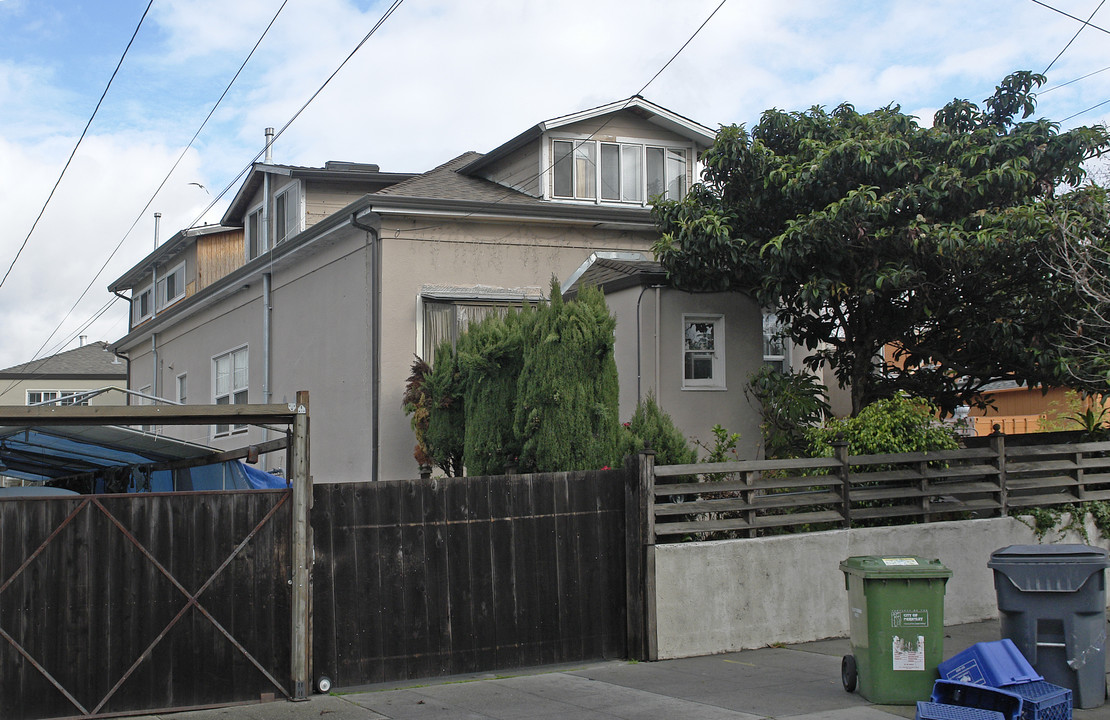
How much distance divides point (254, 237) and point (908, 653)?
17.7 metres

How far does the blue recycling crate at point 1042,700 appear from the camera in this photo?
23.1ft

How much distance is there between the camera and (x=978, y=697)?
23.9ft

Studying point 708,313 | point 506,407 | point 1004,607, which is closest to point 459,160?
point 708,313

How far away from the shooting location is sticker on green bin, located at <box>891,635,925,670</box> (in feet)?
26.2

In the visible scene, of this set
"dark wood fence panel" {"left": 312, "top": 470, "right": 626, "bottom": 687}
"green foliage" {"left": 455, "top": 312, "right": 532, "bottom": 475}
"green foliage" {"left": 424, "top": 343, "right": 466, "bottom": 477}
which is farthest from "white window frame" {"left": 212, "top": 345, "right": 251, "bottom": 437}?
"dark wood fence panel" {"left": 312, "top": 470, "right": 626, "bottom": 687}

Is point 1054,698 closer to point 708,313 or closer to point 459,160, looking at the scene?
point 708,313

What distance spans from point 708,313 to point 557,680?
7348 mm

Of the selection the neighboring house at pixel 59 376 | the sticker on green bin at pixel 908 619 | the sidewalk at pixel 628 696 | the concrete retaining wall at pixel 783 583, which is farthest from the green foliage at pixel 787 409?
the neighboring house at pixel 59 376

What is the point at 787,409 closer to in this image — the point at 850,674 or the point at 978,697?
the point at 850,674

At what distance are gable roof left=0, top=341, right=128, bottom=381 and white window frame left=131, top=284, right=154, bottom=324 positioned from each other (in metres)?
20.7

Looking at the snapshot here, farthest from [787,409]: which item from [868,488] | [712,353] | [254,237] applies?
[254,237]

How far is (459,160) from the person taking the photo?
Answer: 805 inches

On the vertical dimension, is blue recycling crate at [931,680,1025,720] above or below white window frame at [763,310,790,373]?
below

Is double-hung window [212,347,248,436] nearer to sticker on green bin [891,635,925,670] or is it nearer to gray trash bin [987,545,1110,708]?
sticker on green bin [891,635,925,670]
